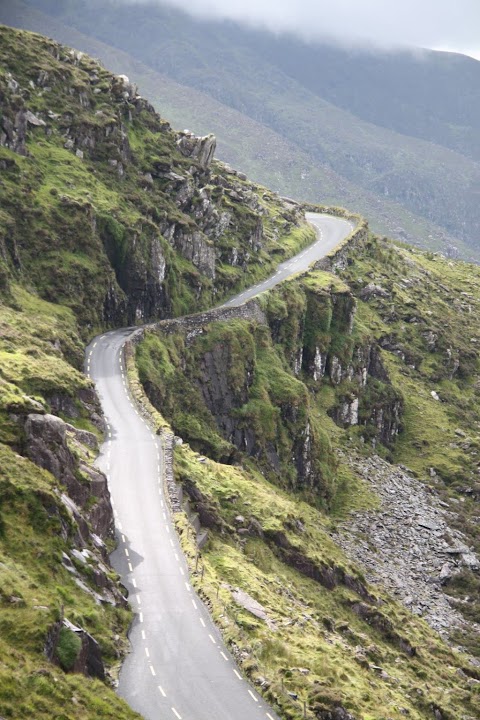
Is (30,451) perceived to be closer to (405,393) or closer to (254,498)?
(254,498)

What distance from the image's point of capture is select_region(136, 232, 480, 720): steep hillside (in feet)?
177

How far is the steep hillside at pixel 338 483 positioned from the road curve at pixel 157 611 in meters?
1.37

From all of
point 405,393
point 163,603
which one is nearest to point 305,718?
point 163,603

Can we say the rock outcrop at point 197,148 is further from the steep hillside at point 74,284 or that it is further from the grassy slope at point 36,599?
the grassy slope at point 36,599

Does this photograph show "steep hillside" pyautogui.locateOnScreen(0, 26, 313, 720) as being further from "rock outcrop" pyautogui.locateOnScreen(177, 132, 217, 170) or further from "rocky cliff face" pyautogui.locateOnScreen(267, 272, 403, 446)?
"rocky cliff face" pyautogui.locateOnScreen(267, 272, 403, 446)

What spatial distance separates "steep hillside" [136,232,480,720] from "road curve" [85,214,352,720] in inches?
53.8

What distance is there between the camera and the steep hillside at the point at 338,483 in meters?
54.0

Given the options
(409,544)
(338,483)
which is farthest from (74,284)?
(409,544)

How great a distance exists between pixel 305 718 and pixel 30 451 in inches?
769

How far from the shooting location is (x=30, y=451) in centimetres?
4606

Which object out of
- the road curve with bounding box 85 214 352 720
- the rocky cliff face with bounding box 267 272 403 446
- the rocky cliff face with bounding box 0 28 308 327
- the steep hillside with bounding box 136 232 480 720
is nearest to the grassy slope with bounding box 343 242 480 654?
the steep hillside with bounding box 136 232 480 720

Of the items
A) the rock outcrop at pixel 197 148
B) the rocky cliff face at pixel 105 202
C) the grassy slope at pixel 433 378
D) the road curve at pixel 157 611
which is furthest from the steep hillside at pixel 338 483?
the rock outcrop at pixel 197 148

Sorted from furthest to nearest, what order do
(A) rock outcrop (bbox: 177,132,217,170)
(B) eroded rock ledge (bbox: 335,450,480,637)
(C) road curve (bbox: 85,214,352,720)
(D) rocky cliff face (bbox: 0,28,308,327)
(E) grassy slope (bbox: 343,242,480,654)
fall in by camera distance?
(A) rock outcrop (bbox: 177,132,217,170), (E) grassy slope (bbox: 343,242,480,654), (D) rocky cliff face (bbox: 0,28,308,327), (B) eroded rock ledge (bbox: 335,450,480,637), (C) road curve (bbox: 85,214,352,720)

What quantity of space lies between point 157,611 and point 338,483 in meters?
68.3
